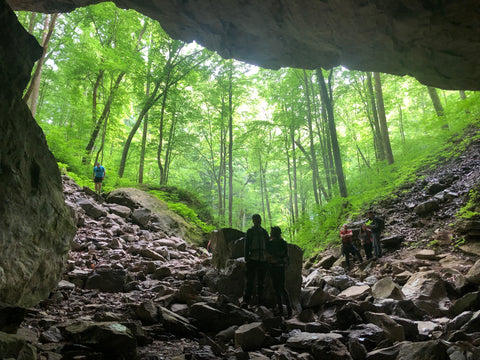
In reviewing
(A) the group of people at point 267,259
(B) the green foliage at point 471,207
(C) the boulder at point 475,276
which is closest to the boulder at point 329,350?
(A) the group of people at point 267,259

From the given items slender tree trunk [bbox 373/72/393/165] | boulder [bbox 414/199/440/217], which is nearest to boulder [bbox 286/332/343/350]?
boulder [bbox 414/199/440/217]

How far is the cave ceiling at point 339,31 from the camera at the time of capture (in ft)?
18.1

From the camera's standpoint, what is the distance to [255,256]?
5.28 meters

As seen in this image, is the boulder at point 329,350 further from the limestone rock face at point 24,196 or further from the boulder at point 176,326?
the limestone rock face at point 24,196

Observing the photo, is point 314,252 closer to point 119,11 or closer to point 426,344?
point 426,344

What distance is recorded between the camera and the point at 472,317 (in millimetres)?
3771

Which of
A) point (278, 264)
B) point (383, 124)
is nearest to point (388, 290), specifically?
point (278, 264)

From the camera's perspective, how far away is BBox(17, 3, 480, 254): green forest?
→ 12.8 metres

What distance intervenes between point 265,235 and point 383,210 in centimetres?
799

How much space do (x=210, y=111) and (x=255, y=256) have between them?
18437mm

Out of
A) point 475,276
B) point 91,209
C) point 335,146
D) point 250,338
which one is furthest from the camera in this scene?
point 335,146

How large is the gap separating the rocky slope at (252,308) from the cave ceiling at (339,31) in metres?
4.18

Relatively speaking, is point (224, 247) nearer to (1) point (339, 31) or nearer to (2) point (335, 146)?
(1) point (339, 31)

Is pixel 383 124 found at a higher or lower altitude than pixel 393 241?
higher
